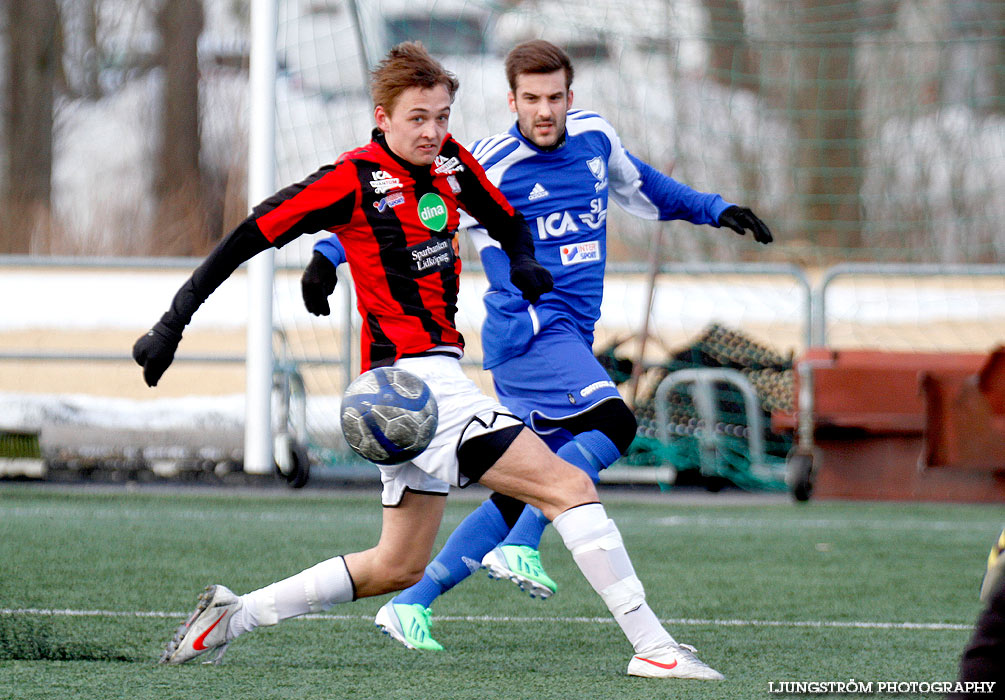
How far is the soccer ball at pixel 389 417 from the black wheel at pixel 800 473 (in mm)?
5331

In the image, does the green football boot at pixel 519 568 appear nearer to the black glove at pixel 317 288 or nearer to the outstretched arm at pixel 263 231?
the black glove at pixel 317 288

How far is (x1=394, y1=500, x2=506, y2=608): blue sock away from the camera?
4137 millimetres

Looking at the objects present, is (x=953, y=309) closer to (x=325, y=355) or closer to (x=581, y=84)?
(x=581, y=84)

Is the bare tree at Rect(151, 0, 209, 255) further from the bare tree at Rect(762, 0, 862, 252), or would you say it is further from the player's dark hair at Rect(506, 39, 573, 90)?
the player's dark hair at Rect(506, 39, 573, 90)

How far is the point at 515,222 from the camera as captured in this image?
392cm

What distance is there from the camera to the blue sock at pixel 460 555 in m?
4.14

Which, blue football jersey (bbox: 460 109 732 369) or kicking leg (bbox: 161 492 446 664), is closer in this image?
kicking leg (bbox: 161 492 446 664)

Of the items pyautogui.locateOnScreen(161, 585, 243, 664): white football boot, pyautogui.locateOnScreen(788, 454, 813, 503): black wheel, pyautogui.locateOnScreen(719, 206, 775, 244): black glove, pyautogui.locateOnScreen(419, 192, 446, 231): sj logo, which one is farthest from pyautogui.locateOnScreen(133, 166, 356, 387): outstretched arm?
pyautogui.locateOnScreen(788, 454, 813, 503): black wheel

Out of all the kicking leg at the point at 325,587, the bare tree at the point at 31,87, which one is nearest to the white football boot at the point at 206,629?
the kicking leg at the point at 325,587

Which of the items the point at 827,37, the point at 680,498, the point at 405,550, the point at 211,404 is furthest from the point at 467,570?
the point at 827,37

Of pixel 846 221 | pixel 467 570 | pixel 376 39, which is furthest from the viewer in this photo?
pixel 846 221

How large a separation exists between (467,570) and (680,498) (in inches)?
203

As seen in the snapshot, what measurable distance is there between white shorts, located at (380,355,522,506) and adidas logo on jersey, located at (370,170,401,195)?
45 cm

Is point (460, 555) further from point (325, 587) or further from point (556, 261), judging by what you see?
point (556, 261)
